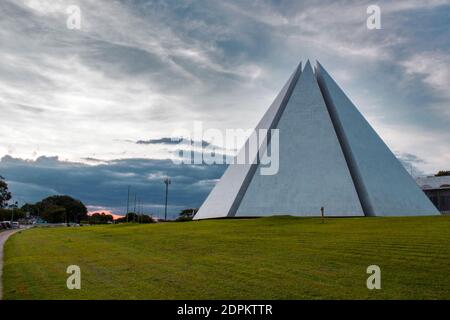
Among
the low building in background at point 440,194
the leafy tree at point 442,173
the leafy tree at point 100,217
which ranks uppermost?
the leafy tree at point 442,173

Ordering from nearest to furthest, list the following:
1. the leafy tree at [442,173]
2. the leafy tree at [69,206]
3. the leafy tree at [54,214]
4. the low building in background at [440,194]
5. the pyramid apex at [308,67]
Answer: the pyramid apex at [308,67] → the low building in background at [440,194] → the leafy tree at [442,173] → the leafy tree at [54,214] → the leafy tree at [69,206]

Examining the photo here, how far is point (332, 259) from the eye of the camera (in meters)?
10.3

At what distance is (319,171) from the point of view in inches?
1101

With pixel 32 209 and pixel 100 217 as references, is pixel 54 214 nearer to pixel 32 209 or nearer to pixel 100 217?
pixel 100 217

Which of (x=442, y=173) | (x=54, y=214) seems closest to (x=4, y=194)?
(x=54, y=214)

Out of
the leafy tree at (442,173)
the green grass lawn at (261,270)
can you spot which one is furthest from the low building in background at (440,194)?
the green grass lawn at (261,270)

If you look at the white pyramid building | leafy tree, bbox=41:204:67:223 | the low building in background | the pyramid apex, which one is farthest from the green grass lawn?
leafy tree, bbox=41:204:67:223

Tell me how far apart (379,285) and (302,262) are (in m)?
2.76

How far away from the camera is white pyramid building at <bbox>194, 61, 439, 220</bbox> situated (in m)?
26.8

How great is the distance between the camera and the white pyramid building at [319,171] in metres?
26.8

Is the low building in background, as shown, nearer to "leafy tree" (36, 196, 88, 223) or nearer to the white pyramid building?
the white pyramid building

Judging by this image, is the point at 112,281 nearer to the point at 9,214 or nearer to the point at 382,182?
the point at 382,182

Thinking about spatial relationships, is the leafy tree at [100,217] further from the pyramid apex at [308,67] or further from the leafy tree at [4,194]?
the pyramid apex at [308,67]

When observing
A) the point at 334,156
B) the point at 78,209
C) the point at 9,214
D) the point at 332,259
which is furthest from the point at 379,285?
the point at 78,209
